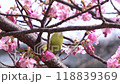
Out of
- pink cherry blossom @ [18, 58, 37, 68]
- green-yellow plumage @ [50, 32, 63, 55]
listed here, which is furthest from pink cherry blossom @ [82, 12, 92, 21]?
pink cherry blossom @ [18, 58, 37, 68]

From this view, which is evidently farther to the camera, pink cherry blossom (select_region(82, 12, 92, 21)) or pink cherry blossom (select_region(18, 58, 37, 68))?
pink cherry blossom (select_region(82, 12, 92, 21))

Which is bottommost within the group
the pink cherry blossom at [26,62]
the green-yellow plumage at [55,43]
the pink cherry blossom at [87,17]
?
the pink cherry blossom at [26,62]

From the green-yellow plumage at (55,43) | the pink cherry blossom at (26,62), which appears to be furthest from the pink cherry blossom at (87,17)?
the pink cherry blossom at (26,62)

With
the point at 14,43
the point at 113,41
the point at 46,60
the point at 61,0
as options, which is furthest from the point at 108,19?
the point at 113,41

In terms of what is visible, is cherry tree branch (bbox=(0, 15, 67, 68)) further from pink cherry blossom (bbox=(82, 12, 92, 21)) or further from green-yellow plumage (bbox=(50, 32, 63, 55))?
pink cherry blossom (bbox=(82, 12, 92, 21))

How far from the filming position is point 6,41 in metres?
1.17

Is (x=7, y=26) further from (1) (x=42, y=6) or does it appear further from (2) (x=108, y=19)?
(2) (x=108, y=19)

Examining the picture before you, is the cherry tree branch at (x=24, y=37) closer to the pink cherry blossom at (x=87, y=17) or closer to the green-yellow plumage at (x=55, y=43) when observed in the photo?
the green-yellow plumage at (x=55, y=43)

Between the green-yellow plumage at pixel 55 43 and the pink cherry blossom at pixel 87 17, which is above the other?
the pink cherry blossom at pixel 87 17

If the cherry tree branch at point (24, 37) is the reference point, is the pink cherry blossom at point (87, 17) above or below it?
above

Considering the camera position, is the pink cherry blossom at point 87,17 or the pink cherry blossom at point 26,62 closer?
the pink cherry blossom at point 26,62

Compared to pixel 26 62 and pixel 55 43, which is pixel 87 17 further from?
pixel 26 62

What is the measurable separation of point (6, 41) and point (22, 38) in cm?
14

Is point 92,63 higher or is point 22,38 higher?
point 22,38
